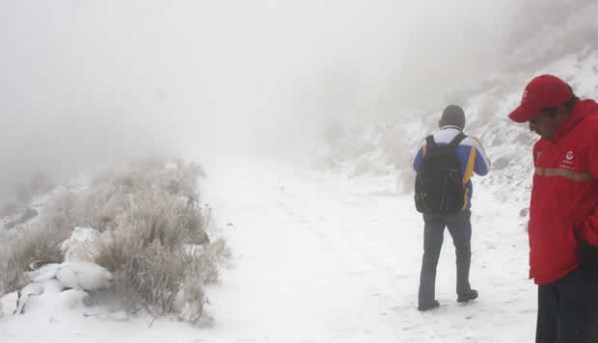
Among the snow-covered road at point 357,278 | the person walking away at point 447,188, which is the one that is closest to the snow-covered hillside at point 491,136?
the snow-covered road at point 357,278

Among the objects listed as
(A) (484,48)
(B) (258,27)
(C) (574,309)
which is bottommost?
(C) (574,309)

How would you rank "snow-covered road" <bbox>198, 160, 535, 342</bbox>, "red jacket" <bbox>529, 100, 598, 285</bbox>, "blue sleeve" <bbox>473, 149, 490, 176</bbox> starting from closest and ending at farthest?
"red jacket" <bbox>529, 100, 598, 285</bbox> → "snow-covered road" <bbox>198, 160, 535, 342</bbox> → "blue sleeve" <bbox>473, 149, 490, 176</bbox>

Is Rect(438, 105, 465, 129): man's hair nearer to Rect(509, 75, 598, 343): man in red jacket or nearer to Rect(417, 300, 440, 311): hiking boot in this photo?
Rect(417, 300, 440, 311): hiking boot

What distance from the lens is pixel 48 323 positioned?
3.80 metres

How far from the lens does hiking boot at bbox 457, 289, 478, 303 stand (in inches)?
189

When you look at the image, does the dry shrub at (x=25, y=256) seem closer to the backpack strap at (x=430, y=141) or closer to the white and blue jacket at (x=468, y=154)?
the backpack strap at (x=430, y=141)

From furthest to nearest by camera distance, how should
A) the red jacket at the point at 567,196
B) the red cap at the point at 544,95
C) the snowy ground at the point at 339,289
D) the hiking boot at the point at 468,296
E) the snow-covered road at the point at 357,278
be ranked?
the hiking boot at the point at 468,296, the snow-covered road at the point at 357,278, the snowy ground at the point at 339,289, the red cap at the point at 544,95, the red jacket at the point at 567,196

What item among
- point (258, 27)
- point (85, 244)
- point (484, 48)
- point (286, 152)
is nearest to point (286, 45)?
point (258, 27)

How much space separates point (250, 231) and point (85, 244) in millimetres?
4107

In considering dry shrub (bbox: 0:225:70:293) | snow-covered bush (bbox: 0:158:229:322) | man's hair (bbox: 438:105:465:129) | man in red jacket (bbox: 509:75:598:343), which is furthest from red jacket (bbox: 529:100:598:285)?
dry shrub (bbox: 0:225:70:293)

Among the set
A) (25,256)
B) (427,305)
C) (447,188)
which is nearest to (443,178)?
(447,188)

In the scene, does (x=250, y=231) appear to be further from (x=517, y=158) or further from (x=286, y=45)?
(x=286, y=45)

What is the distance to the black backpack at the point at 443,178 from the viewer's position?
4449 mm

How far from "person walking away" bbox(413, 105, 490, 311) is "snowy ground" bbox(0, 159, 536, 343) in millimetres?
333
